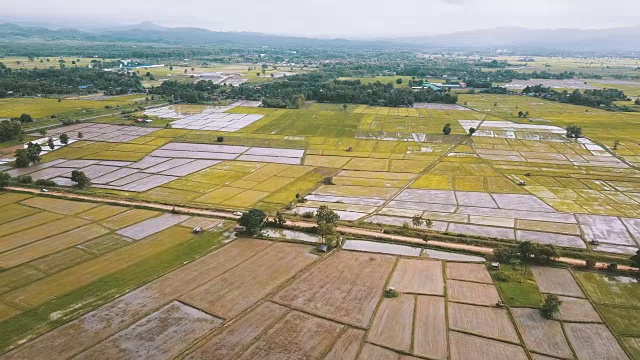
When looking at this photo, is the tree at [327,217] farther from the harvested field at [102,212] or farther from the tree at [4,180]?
the tree at [4,180]

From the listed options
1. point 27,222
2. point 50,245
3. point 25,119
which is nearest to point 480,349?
point 50,245

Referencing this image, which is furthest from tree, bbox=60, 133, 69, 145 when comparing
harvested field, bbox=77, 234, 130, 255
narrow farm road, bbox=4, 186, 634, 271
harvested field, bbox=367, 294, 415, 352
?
harvested field, bbox=367, 294, 415, 352

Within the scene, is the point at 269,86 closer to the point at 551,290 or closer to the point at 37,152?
the point at 37,152

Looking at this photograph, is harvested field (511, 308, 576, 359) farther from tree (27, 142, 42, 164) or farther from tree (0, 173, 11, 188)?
tree (27, 142, 42, 164)

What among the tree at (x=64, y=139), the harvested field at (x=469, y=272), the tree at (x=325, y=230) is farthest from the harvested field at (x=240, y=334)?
the tree at (x=64, y=139)

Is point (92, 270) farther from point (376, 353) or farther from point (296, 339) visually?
point (376, 353)

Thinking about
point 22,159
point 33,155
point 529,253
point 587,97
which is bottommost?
point 529,253
